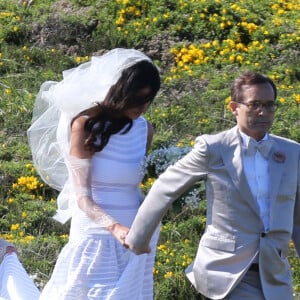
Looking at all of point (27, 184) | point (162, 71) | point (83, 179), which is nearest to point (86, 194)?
point (83, 179)

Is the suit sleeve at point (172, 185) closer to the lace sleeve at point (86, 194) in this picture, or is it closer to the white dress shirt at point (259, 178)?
the white dress shirt at point (259, 178)

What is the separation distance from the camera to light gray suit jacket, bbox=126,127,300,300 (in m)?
4.66

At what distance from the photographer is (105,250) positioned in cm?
544

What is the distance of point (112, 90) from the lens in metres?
5.44

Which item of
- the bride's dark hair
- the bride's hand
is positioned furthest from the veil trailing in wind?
the bride's hand

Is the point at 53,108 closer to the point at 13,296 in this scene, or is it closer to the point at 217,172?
the point at 13,296

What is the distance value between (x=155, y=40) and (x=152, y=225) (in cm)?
610

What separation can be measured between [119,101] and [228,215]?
1.01 metres

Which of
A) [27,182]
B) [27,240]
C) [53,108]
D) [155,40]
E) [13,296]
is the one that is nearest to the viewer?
[13,296]

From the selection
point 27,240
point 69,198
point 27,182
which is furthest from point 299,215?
point 27,182

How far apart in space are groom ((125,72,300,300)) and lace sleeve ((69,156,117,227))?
23.6 inches

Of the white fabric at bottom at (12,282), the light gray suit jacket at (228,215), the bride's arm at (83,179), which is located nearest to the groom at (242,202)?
the light gray suit jacket at (228,215)

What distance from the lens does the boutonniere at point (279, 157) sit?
15.6 feet

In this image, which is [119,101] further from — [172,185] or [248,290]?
[248,290]
